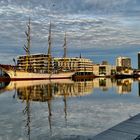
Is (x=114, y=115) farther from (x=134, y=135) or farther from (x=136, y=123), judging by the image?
(x=134, y=135)

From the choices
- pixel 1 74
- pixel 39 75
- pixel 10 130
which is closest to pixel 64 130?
pixel 10 130

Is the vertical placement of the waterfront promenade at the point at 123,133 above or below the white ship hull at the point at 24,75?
below

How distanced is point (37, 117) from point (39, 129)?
16.7 feet

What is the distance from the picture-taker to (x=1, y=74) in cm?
15725

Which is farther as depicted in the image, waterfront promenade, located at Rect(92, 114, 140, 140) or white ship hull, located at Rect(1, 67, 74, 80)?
white ship hull, located at Rect(1, 67, 74, 80)

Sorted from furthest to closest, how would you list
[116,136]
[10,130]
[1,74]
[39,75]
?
[1,74] → [39,75] → [10,130] → [116,136]

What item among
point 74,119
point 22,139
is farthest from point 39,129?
point 74,119

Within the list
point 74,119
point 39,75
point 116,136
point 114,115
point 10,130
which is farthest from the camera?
point 39,75

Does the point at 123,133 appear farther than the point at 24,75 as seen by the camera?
No

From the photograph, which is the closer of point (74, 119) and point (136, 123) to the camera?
point (136, 123)

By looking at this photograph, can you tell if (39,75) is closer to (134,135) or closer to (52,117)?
(52,117)

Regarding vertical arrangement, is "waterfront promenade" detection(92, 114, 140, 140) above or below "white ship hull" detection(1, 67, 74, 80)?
below

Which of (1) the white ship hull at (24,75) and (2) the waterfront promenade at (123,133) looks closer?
(2) the waterfront promenade at (123,133)

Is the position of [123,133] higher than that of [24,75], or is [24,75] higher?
[24,75]
